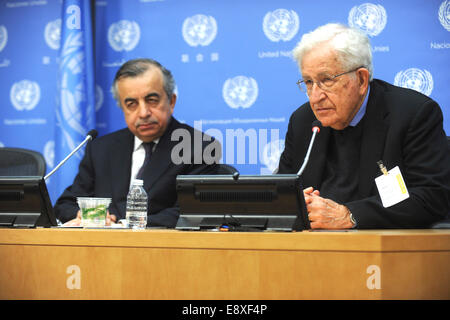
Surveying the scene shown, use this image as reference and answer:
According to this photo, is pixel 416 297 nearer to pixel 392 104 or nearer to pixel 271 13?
pixel 392 104

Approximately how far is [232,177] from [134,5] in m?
2.74

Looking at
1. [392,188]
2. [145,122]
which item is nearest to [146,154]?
[145,122]

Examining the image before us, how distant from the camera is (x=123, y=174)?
3023mm

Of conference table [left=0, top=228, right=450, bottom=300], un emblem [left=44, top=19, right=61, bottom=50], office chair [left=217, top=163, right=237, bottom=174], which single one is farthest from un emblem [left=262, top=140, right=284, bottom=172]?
conference table [left=0, top=228, right=450, bottom=300]

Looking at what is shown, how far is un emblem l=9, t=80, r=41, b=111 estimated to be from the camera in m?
4.33

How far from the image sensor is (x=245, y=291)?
58.1 inches

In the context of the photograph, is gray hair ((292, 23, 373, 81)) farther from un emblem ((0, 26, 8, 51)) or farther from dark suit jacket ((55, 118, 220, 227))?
un emblem ((0, 26, 8, 51))

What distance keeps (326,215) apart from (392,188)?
0.28 meters

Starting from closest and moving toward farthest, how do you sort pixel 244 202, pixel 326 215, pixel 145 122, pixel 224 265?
pixel 224 265 → pixel 244 202 → pixel 326 215 → pixel 145 122

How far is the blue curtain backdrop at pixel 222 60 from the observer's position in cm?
358

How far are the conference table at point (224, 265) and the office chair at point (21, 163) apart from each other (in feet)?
4.74

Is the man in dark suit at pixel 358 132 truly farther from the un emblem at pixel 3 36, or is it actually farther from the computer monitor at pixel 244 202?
the un emblem at pixel 3 36

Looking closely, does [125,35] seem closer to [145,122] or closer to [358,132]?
[145,122]

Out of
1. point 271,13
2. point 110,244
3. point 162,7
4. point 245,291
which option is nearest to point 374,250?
point 245,291
